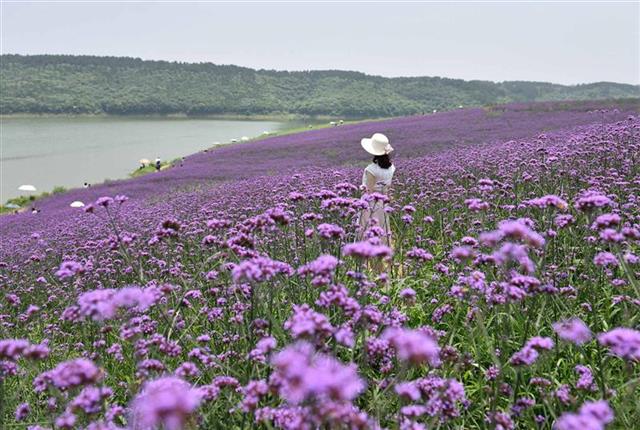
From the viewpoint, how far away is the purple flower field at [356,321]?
212 centimetres

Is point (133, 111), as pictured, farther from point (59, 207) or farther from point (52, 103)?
point (59, 207)

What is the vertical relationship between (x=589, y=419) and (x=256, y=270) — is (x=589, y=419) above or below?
below

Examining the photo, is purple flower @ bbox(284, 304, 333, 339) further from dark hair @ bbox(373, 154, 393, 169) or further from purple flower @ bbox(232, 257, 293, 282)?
dark hair @ bbox(373, 154, 393, 169)

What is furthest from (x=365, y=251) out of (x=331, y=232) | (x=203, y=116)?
(x=203, y=116)

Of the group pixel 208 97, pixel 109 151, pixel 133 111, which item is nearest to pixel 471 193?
pixel 109 151

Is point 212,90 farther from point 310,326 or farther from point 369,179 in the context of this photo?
point 310,326

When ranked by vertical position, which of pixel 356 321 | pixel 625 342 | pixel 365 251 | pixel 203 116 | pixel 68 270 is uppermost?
pixel 365 251

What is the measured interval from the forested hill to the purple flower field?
117m

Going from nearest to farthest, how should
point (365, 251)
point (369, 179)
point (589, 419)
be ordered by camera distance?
1. point (589, 419)
2. point (365, 251)
3. point (369, 179)

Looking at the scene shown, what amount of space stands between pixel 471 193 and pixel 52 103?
129000 millimetres

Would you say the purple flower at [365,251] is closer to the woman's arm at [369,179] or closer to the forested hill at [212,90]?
the woman's arm at [369,179]

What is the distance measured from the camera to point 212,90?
14888 centimetres

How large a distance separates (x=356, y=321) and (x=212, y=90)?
155 metres

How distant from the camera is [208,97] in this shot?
13938 centimetres
